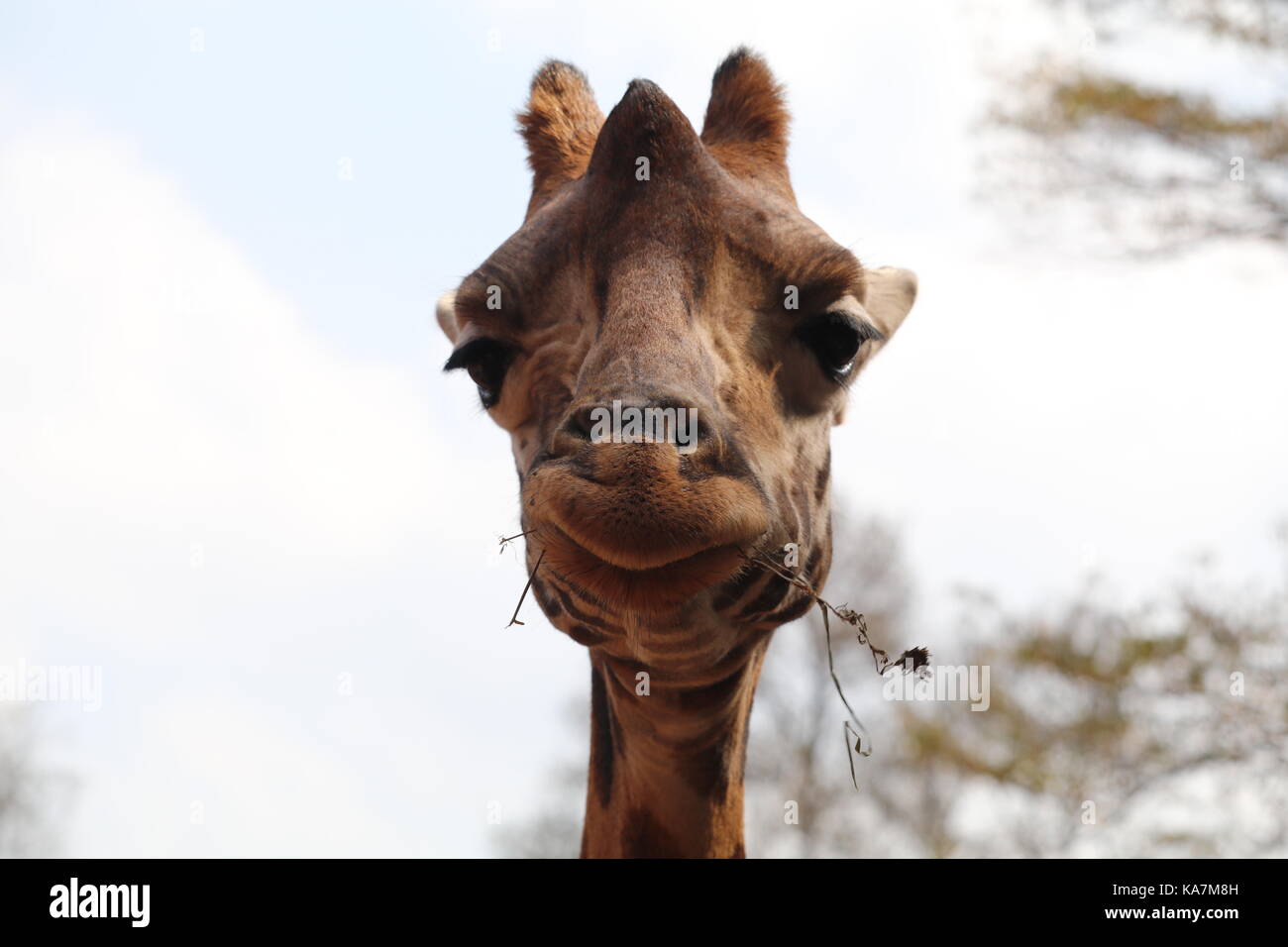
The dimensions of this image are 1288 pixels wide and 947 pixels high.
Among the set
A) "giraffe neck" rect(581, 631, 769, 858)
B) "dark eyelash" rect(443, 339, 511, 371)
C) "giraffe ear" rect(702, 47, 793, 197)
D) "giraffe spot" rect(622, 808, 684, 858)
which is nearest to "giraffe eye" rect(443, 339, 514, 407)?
"dark eyelash" rect(443, 339, 511, 371)

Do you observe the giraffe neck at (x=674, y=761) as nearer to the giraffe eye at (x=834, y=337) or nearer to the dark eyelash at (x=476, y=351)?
the giraffe eye at (x=834, y=337)

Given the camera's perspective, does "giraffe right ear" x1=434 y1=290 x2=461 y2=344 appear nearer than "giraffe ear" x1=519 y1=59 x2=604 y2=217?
No

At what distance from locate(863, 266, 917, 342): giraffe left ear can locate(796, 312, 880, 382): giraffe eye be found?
142 cm

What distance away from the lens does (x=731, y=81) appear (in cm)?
567

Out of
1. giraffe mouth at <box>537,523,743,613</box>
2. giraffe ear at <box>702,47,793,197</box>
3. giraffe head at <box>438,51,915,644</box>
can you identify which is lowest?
giraffe mouth at <box>537,523,743,613</box>

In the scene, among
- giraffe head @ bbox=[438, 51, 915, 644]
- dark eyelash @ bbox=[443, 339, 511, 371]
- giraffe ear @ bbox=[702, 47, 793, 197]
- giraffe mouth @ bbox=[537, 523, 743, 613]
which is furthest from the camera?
giraffe ear @ bbox=[702, 47, 793, 197]

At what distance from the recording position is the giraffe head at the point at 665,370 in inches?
131

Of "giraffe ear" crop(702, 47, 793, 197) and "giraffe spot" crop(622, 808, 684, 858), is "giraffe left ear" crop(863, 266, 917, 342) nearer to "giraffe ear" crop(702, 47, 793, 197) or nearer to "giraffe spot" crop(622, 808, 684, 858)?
"giraffe ear" crop(702, 47, 793, 197)

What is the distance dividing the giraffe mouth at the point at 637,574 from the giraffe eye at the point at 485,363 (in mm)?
1201

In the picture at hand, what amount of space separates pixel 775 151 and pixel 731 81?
18.4 inches

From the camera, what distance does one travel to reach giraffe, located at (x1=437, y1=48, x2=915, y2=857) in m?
3.41

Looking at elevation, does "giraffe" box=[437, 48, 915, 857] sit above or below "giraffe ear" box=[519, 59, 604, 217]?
below
